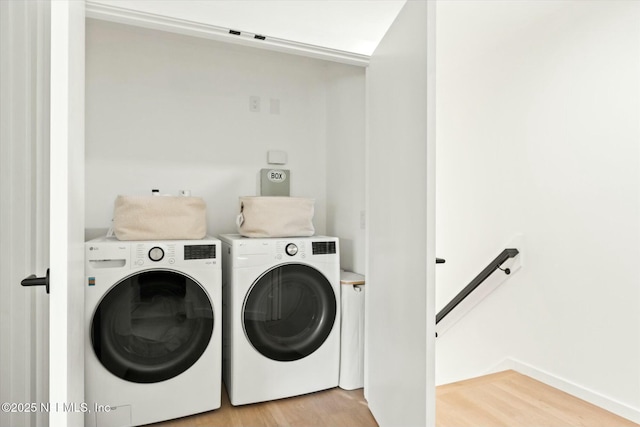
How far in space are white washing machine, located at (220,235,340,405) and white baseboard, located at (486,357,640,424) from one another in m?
1.16

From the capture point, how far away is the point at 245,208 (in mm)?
2162

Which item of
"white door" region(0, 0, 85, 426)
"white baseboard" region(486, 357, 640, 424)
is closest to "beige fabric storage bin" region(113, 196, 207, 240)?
"white door" region(0, 0, 85, 426)

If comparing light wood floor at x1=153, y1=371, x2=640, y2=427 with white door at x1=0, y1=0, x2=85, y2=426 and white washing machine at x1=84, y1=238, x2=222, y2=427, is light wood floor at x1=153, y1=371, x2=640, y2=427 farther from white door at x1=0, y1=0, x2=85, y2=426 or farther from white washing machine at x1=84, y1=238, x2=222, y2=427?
white door at x1=0, y1=0, x2=85, y2=426

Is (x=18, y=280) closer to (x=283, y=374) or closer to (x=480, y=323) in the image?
(x=283, y=374)

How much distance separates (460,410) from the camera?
190cm

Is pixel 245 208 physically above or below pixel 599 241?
above

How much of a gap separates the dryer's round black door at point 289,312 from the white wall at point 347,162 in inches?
16.9

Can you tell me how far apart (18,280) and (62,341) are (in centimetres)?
53

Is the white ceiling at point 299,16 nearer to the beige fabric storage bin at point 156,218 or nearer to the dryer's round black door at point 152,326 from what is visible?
the beige fabric storage bin at point 156,218

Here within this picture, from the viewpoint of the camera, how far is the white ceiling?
1769mm

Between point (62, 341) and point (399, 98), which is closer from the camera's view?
point (62, 341)

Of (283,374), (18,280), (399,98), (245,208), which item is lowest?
(283,374)

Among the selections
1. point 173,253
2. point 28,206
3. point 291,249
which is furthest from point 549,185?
point 28,206

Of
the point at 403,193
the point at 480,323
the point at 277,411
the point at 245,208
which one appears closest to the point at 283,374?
the point at 277,411
